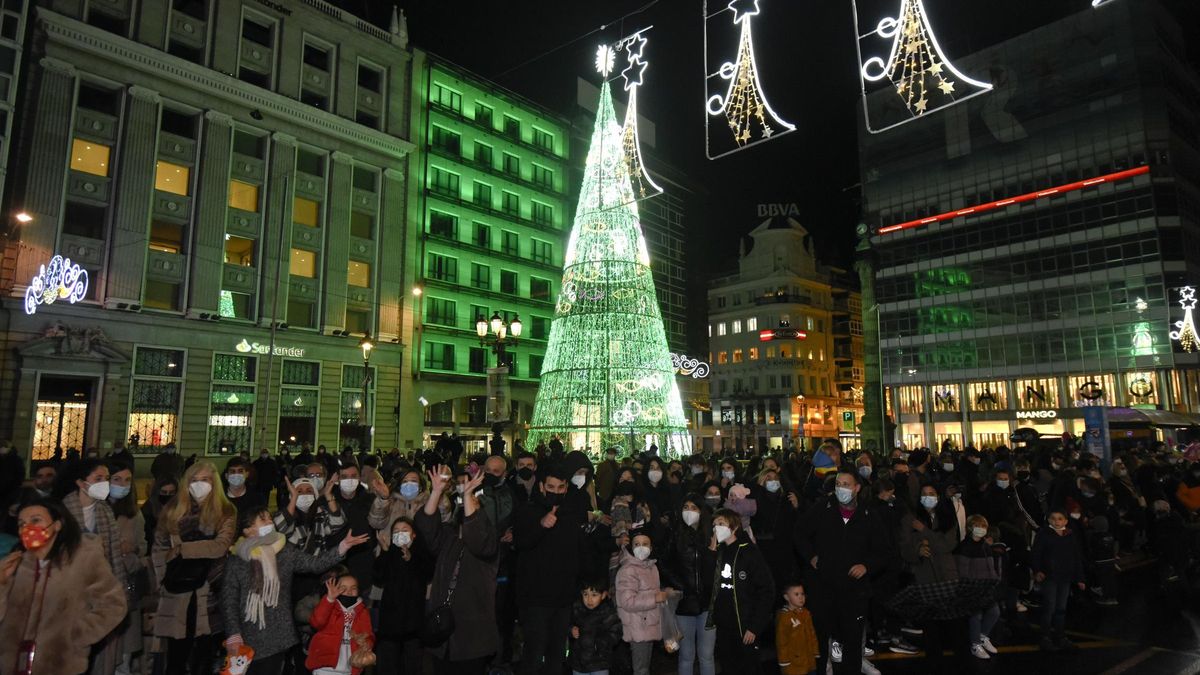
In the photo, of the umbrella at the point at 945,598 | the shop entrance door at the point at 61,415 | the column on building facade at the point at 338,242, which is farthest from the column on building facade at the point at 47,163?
the umbrella at the point at 945,598

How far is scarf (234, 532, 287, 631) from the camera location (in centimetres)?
550

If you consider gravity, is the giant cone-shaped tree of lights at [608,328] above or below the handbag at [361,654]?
above

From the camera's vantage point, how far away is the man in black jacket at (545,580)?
6469 mm

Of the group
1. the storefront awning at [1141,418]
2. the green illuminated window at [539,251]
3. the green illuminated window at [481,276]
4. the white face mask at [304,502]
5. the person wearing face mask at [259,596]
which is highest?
the green illuminated window at [539,251]

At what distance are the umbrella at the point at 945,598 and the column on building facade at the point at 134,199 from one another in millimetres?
33420

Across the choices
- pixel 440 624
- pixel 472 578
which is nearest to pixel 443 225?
pixel 472 578

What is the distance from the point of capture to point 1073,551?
8.80m

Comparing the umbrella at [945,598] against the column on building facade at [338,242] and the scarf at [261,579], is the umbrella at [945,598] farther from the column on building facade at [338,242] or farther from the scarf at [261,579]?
the column on building facade at [338,242]

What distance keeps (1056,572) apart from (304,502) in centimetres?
869

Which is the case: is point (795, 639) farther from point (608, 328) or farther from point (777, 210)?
point (777, 210)

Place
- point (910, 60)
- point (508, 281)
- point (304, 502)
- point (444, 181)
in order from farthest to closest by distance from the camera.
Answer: point (508, 281) → point (444, 181) → point (910, 60) → point (304, 502)

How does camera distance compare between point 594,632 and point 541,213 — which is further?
point 541,213

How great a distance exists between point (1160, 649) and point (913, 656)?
2.92 metres

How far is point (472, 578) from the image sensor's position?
5992 mm
